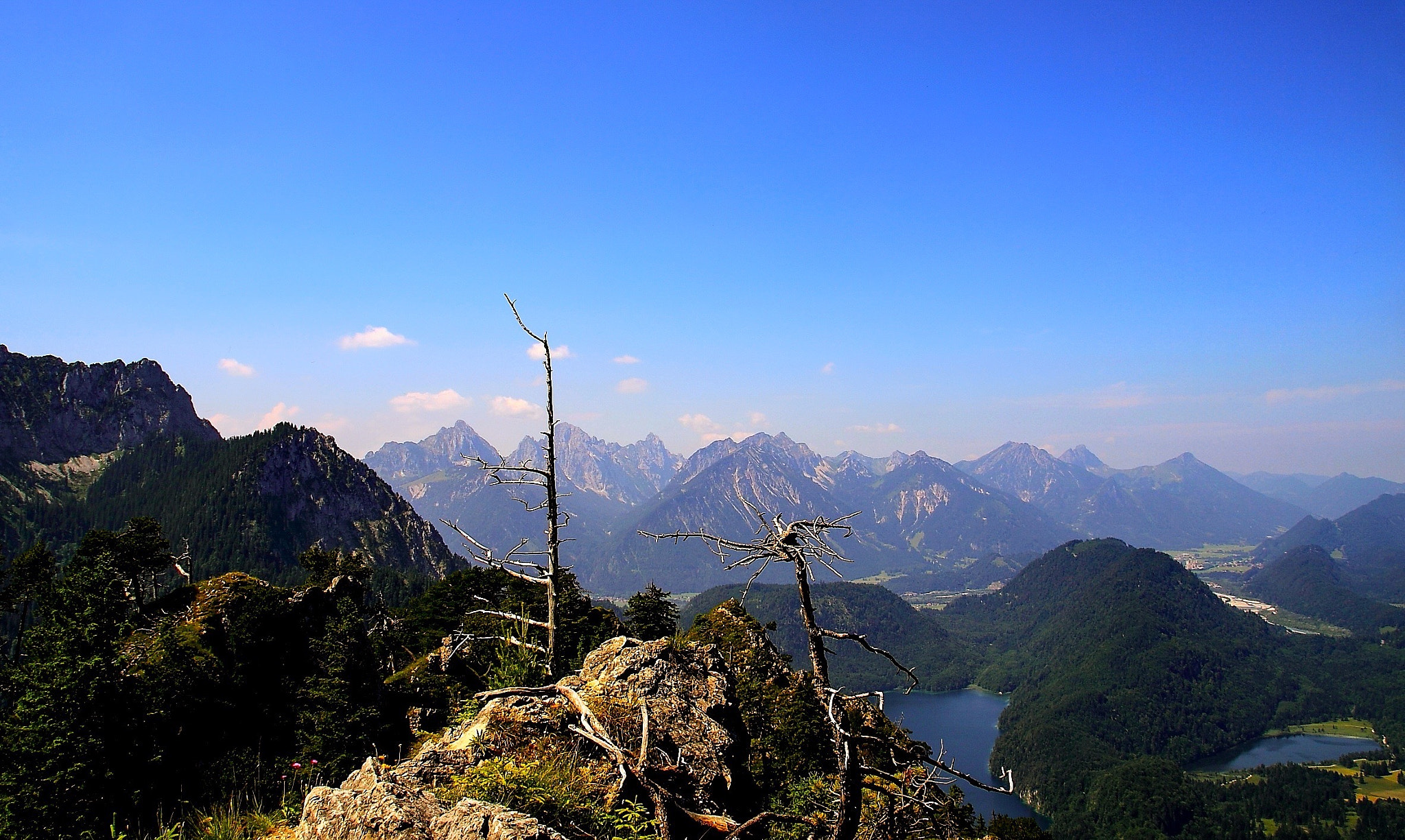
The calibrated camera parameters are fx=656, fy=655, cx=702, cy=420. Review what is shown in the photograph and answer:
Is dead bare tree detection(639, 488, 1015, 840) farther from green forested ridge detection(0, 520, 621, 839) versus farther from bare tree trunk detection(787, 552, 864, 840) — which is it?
green forested ridge detection(0, 520, 621, 839)

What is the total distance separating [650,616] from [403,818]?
4068cm

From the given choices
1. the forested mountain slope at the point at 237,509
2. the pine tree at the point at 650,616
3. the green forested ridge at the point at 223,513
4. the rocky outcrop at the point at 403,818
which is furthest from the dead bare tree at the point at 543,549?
the forested mountain slope at the point at 237,509

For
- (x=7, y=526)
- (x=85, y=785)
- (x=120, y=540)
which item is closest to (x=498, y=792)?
(x=85, y=785)

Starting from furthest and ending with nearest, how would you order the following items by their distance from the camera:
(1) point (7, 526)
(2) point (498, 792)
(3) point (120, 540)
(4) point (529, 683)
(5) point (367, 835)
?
(1) point (7, 526)
(3) point (120, 540)
(4) point (529, 683)
(2) point (498, 792)
(5) point (367, 835)

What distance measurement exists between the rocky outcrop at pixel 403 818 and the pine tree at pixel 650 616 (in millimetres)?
36628

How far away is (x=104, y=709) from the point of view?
1050 centimetres

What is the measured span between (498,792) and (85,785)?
354 inches

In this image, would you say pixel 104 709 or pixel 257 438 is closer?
pixel 104 709

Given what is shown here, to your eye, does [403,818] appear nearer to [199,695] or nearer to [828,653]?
[828,653]

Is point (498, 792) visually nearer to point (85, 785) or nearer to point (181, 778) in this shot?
point (85, 785)

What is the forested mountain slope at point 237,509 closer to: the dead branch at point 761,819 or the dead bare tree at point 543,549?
the dead bare tree at point 543,549

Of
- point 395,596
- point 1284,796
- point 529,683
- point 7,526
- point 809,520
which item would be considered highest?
point 809,520

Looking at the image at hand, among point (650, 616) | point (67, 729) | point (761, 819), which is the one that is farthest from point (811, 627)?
point (650, 616)

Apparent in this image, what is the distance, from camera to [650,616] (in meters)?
44.1
